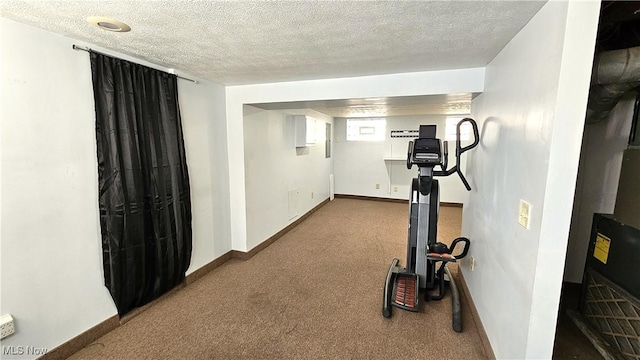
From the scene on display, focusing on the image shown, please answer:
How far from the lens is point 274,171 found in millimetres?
4031

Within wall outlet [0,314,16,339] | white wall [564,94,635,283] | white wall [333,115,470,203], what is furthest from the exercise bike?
white wall [333,115,470,203]

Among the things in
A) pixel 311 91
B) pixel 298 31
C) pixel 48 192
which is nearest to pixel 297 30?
pixel 298 31

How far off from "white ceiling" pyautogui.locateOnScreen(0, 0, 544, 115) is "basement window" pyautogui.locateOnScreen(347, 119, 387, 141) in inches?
162

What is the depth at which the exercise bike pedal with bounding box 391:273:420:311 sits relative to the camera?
235 centimetres

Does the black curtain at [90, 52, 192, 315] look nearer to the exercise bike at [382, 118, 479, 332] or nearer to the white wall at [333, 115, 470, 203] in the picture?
the exercise bike at [382, 118, 479, 332]

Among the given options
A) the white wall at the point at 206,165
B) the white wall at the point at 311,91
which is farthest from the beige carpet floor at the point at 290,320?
the white wall at the point at 311,91

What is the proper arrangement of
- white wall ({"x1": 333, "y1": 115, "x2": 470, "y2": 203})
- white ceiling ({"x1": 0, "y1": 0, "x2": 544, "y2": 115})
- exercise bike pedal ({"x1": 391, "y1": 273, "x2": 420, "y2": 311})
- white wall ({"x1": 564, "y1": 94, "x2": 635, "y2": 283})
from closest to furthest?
white ceiling ({"x1": 0, "y1": 0, "x2": 544, "y2": 115}), white wall ({"x1": 564, "y1": 94, "x2": 635, "y2": 283}), exercise bike pedal ({"x1": 391, "y1": 273, "x2": 420, "y2": 311}), white wall ({"x1": 333, "y1": 115, "x2": 470, "y2": 203})

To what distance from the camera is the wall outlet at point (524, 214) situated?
1.40 metres

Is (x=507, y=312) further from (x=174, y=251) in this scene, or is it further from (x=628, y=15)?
(x=174, y=251)

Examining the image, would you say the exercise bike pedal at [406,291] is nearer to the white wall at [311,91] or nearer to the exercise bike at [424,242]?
the exercise bike at [424,242]

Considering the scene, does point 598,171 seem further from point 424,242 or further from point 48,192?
point 48,192

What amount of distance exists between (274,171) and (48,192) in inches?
99.3

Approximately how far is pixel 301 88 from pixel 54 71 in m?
1.94

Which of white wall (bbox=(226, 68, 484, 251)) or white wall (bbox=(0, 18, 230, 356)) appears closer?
white wall (bbox=(0, 18, 230, 356))
